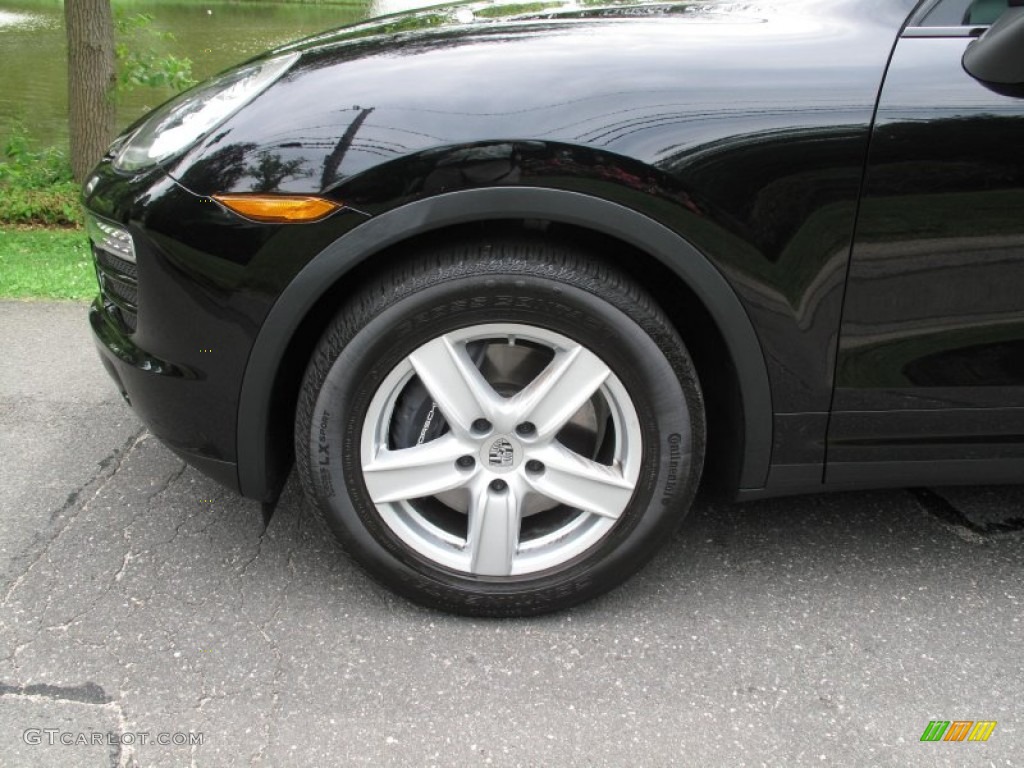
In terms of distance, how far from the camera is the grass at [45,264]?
439cm

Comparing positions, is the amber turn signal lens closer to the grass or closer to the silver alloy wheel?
the silver alloy wheel

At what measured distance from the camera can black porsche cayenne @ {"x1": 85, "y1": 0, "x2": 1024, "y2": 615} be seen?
1892 mm

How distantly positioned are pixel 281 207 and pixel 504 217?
466 millimetres

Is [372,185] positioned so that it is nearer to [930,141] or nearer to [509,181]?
[509,181]

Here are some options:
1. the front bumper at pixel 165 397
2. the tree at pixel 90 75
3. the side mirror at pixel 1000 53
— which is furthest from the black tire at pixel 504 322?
the tree at pixel 90 75

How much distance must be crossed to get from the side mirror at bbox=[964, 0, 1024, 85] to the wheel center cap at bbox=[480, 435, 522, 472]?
1243mm

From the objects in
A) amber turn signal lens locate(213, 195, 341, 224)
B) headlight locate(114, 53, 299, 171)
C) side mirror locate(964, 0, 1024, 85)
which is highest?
side mirror locate(964, 0, 1024, 85)

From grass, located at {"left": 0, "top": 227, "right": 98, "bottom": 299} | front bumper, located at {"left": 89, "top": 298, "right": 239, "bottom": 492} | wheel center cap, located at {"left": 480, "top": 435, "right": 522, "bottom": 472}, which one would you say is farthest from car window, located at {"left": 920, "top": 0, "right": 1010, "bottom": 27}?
grass, located at {"left": 0, "top": 227, "right": 98, "bottom": 299}

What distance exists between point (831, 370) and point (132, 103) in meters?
10.6

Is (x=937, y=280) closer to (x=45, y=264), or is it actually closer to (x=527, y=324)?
(x=527, y=324)

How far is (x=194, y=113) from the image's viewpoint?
221cm

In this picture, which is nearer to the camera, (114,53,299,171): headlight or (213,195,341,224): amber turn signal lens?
(213,195,341,224): amber turn signal lens

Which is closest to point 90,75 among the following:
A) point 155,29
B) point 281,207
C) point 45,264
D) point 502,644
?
point 45,264

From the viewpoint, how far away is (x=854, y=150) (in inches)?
74.1
